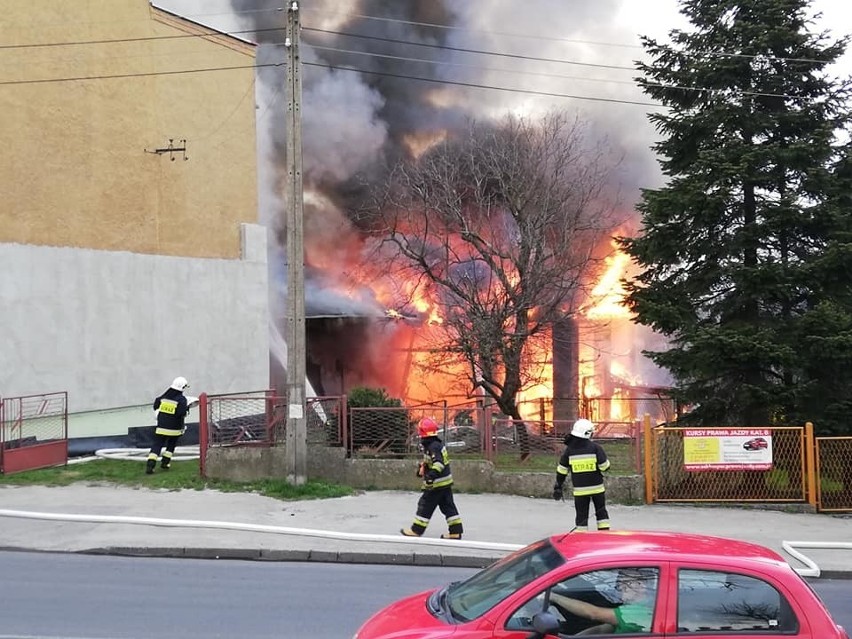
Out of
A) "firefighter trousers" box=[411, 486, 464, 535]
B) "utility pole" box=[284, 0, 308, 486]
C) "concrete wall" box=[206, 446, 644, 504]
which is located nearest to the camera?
"firefighter trousers" box=[411, 486, 464, 535]

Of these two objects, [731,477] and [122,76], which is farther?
[122,76]

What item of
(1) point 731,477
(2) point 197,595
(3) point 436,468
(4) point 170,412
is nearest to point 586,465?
(3) point 436,468

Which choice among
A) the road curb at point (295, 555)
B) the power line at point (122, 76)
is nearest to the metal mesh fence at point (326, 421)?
the road curb at point (295, 555)

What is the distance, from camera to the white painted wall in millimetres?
16031

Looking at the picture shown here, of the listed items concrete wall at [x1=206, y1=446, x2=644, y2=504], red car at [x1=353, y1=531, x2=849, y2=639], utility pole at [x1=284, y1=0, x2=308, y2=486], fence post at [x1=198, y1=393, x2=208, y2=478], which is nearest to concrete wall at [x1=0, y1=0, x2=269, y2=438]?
fence post at [x1=198, y1=393, x2=208, y2=478]

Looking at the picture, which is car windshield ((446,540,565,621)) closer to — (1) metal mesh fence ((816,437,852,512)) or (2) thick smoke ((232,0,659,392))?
(1) metal mesh fence ((816,437,852,512))

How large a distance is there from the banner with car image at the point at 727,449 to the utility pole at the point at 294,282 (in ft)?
19.4

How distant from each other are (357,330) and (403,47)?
10746 millimetres

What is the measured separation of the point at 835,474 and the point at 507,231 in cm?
958

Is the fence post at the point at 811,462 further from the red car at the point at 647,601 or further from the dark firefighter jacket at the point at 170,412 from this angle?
the dark firefighter jacket at the point at 170,412

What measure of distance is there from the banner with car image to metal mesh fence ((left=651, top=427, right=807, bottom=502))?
0.48 feet

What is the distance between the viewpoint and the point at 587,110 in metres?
26.5

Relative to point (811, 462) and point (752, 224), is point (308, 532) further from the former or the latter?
point (752, 224)

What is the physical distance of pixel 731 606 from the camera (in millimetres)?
3875
